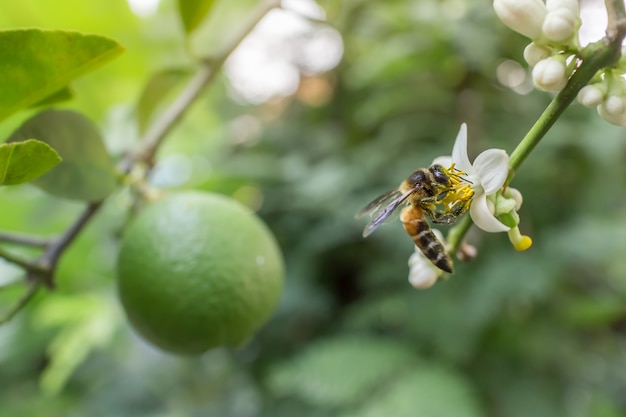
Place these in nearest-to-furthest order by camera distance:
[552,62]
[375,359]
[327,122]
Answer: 1. [552,62]
2. [375,359]
3. [327,122]

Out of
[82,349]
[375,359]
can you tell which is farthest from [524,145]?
[82,349]

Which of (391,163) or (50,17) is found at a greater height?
(50,17)

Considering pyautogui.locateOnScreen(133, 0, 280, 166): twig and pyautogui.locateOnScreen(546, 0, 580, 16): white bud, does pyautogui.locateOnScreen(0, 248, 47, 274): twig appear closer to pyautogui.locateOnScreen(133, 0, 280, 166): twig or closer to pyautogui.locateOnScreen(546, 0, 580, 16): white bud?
pyautogui.locateOnScreen(133, 0, 280, 166): twig

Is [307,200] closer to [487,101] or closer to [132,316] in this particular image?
[487,101]

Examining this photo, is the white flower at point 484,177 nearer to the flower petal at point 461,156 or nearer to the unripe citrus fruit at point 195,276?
the flower petal at point 461,156

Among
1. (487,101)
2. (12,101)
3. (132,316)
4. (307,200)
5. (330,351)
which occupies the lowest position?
(330,351)

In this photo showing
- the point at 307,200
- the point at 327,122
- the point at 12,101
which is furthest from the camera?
the point at 327,122

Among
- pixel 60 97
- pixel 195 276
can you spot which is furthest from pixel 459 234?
pixel 60 97
